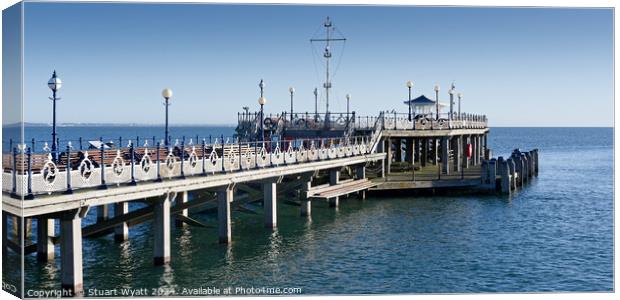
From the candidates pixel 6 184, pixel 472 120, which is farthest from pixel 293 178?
pixel 472 120

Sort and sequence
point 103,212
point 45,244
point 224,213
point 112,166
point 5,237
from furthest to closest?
point 103,212, point 224,213, point 45,244, point 112,166, point 5,237

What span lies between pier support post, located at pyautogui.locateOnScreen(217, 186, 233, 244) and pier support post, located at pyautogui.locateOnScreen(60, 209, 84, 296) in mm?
8941

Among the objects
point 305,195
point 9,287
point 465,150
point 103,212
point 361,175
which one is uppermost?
point 465,150

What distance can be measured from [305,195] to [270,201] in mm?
4387

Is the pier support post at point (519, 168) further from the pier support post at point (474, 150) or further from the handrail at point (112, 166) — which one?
the handrail at point (112, 166)

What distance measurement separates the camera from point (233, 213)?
39344mm

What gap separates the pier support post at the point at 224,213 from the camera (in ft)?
99.2

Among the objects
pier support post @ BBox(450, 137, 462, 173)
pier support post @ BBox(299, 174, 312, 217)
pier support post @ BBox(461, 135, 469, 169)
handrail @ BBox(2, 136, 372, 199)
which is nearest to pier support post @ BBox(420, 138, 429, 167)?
pier support post @ BBox(450, 137, 462, 173)

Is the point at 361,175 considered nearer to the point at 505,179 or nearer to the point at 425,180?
the point at 425,180

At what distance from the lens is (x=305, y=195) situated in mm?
38312

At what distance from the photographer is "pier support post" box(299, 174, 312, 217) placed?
3781 centimetres

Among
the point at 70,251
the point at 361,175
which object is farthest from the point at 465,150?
the point at 70,251

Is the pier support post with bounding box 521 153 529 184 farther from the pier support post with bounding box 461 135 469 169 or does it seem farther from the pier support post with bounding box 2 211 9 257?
the pier support post with bounding box 2 211 9 257

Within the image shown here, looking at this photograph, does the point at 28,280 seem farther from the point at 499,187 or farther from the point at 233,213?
the point at 499,187
